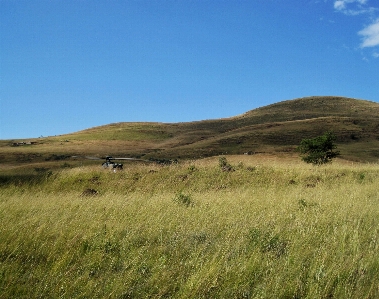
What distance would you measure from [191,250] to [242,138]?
2529 inches

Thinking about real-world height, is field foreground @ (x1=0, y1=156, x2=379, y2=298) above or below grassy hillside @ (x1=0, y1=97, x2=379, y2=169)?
below

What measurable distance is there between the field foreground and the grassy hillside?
1521 inches

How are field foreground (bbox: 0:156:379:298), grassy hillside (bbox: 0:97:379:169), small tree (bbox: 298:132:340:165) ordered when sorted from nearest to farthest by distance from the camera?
1. field foreground (bbox: 0:156:379:298)
2. small tree (bbox: 298:132:340:165)
3. grassy hillside (bbox: 0:97:379:169)

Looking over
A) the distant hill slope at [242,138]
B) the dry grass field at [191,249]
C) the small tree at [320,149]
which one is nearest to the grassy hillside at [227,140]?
the distant hill slope at [242,138]

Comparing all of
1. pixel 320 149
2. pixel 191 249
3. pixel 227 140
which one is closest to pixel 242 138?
pixel 227 140

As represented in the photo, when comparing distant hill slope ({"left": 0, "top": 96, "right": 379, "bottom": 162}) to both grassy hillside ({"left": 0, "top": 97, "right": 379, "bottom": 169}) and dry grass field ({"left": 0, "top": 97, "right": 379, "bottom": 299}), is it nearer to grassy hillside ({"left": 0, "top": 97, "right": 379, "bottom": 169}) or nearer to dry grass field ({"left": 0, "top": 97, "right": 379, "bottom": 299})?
grassy hillside ({"left": 0, "top": 97, "right": 379, "bottom": 169})

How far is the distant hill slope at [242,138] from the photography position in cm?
5619

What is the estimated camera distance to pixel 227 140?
6781cm

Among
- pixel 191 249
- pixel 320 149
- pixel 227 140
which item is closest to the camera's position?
pixel 191 249

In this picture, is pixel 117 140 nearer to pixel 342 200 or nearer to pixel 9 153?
pixel 9 153

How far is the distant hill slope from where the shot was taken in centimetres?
5619

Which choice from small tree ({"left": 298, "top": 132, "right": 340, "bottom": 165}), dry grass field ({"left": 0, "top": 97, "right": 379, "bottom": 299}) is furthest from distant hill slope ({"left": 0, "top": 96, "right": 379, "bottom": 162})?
dry grass field ({"left": 0, "top": 97, "right": 379, "bottom": 299})

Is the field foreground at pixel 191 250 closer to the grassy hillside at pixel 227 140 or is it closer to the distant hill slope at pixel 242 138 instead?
the grassy hillside at pixel 227 140

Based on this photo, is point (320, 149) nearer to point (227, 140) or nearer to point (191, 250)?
point (191, 250)
